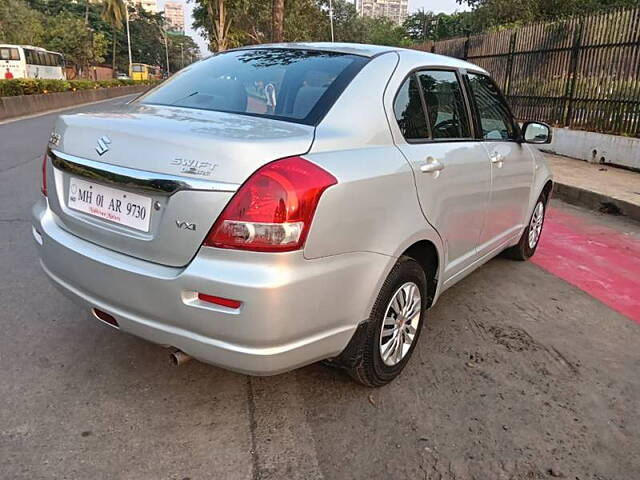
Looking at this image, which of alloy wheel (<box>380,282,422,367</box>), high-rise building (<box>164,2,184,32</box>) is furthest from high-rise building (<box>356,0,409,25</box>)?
alloy wheel (<box>380,282,422,367</box>)

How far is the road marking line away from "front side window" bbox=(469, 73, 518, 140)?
6.97 ft

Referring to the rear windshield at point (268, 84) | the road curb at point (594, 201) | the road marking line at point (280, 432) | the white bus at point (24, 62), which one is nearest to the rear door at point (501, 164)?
the rear windshield at point (268, 84)

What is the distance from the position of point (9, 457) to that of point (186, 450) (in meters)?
0.68

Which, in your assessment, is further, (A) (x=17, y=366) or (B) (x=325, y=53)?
(B) (x=325, y=53)

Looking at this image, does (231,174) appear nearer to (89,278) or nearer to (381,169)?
(381,169)

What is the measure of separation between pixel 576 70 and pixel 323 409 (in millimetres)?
10004

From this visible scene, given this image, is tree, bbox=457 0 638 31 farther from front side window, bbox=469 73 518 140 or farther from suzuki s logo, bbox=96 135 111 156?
suzuki s logo, bbox=96 135 111 156

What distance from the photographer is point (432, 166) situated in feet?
9.24

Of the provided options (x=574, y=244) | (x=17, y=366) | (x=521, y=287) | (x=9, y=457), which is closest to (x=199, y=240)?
(x=9, y=457)

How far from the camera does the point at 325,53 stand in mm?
3045

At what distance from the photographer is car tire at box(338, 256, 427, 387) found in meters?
2.53

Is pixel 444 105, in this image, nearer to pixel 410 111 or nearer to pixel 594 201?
pixel 410 111

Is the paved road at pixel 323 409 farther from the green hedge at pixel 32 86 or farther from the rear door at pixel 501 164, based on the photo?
the green hedge at pixel 32 86

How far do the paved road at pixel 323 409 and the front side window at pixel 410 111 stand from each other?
126 centimetres
